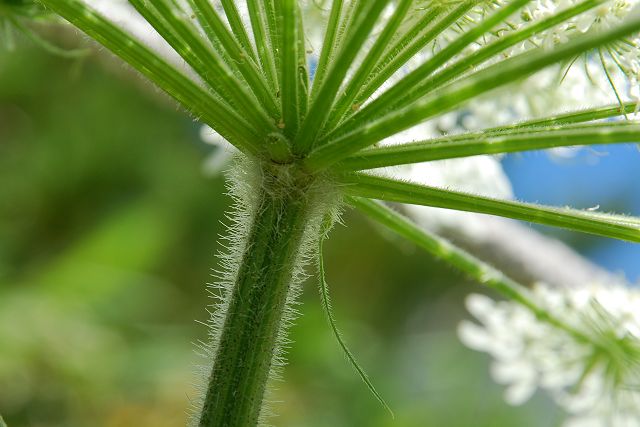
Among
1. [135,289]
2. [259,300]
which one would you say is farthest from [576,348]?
[135,289]

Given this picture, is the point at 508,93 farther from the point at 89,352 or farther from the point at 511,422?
the point at 511,422

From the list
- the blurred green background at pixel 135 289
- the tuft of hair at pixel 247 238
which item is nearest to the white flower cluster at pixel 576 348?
the tuft of hair at pixel 247 238

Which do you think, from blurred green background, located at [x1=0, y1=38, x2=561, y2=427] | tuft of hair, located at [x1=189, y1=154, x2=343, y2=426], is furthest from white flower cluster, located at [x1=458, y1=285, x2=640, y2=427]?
blurred green background, located at [x1=0, y1=38, x2=561, y2=427]

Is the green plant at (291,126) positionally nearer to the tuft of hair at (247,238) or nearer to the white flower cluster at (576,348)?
the tuft of hair at (247,238)

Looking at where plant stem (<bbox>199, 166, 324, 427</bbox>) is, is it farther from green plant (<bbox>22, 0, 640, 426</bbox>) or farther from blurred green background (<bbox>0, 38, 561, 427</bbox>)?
blurred green background (<bbox>0, 38, 561, 427</bbox>)

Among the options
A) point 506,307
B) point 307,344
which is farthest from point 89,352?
point 506,307

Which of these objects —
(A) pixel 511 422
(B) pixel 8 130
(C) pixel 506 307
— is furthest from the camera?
(B) pixel 8 130

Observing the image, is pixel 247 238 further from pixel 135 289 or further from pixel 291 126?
pixel 135 289
